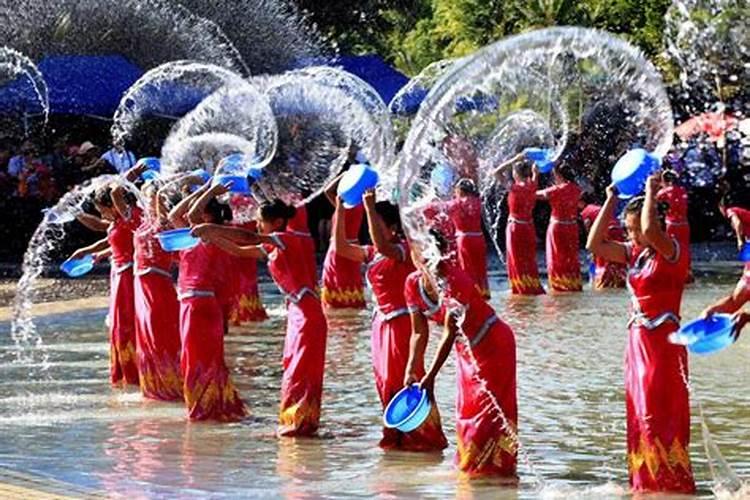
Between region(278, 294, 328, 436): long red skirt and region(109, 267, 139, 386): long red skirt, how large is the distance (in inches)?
122

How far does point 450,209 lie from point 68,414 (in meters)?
7.45

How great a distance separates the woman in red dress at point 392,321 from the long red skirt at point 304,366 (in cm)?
47

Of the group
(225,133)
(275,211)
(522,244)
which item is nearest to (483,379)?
(275,211)

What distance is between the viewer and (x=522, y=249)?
21719mm

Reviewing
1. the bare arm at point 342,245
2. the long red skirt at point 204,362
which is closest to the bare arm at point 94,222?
the long red skirt at point 204,362

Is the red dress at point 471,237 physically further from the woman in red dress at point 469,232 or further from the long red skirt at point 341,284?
the long red skirt at point 341,284

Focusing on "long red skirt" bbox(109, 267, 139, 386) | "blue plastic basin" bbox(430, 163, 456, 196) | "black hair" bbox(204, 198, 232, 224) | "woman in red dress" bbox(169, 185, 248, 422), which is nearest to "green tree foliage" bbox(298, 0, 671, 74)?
"blue plastic basin" bbox(430, 163, 456, 196)

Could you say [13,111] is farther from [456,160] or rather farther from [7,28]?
[456,160]

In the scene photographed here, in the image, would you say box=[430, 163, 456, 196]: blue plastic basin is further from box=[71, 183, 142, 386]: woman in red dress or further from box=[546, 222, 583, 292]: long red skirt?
box=[546, 222, 583, 292]: long red skirt

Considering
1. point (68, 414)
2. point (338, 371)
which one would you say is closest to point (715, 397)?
point (338, 371)

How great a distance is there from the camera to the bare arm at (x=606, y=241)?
9445 millimetres

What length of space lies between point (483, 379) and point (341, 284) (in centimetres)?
1042

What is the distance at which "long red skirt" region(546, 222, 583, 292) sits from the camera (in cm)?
2194

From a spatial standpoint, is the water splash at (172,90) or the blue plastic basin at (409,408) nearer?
the blue plastic basin at (409,408)
